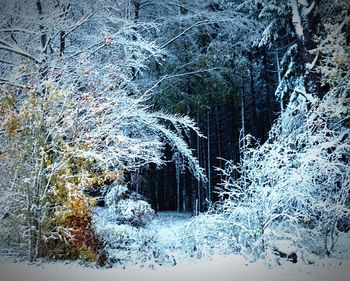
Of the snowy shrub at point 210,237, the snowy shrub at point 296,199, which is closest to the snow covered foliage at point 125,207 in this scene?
the snowy shrub at point 210,237

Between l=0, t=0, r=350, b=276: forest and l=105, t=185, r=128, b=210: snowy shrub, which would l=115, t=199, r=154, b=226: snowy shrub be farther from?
l=0, t=0, r=350, b=276: forest

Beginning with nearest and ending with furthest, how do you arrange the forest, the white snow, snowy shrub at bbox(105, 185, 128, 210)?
the white snow
the forest
snowy shrub at bbox(105, 185, 128, 210)

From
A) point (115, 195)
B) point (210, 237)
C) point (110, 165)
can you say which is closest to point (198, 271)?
point (210, 237)

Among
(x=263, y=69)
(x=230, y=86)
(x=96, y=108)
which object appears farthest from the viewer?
(x=263, y=69)

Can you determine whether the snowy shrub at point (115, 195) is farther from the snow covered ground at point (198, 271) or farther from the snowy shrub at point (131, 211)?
the snow covered ground at point (198, 271)

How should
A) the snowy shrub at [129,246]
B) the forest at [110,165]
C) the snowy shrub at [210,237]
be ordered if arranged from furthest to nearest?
the snowy shrub at [129,246] < the snowy shrub at [210,237] < the forest at [110,165]

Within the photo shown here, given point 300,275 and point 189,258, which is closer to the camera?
point 300,275

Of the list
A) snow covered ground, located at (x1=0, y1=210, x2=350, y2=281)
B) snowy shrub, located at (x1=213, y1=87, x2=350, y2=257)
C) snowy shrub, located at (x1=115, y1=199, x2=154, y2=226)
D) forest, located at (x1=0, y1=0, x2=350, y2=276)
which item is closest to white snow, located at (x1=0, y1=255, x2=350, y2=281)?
snow covered ground, located at (x1=0, y1=210, x2=350, y2=281)

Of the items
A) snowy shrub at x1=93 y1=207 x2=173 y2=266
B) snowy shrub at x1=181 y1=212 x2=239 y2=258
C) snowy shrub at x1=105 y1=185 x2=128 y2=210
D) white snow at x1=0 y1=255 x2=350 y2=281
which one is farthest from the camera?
snowy shrub at x1=105 y1=185 x2=128 y2=210

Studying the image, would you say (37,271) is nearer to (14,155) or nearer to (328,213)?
(14,155)

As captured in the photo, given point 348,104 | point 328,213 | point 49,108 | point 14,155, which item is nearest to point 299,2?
point 348,104

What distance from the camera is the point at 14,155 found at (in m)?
6.30

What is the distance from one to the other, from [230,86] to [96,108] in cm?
820

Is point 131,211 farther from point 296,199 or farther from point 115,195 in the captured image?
point 296,199
